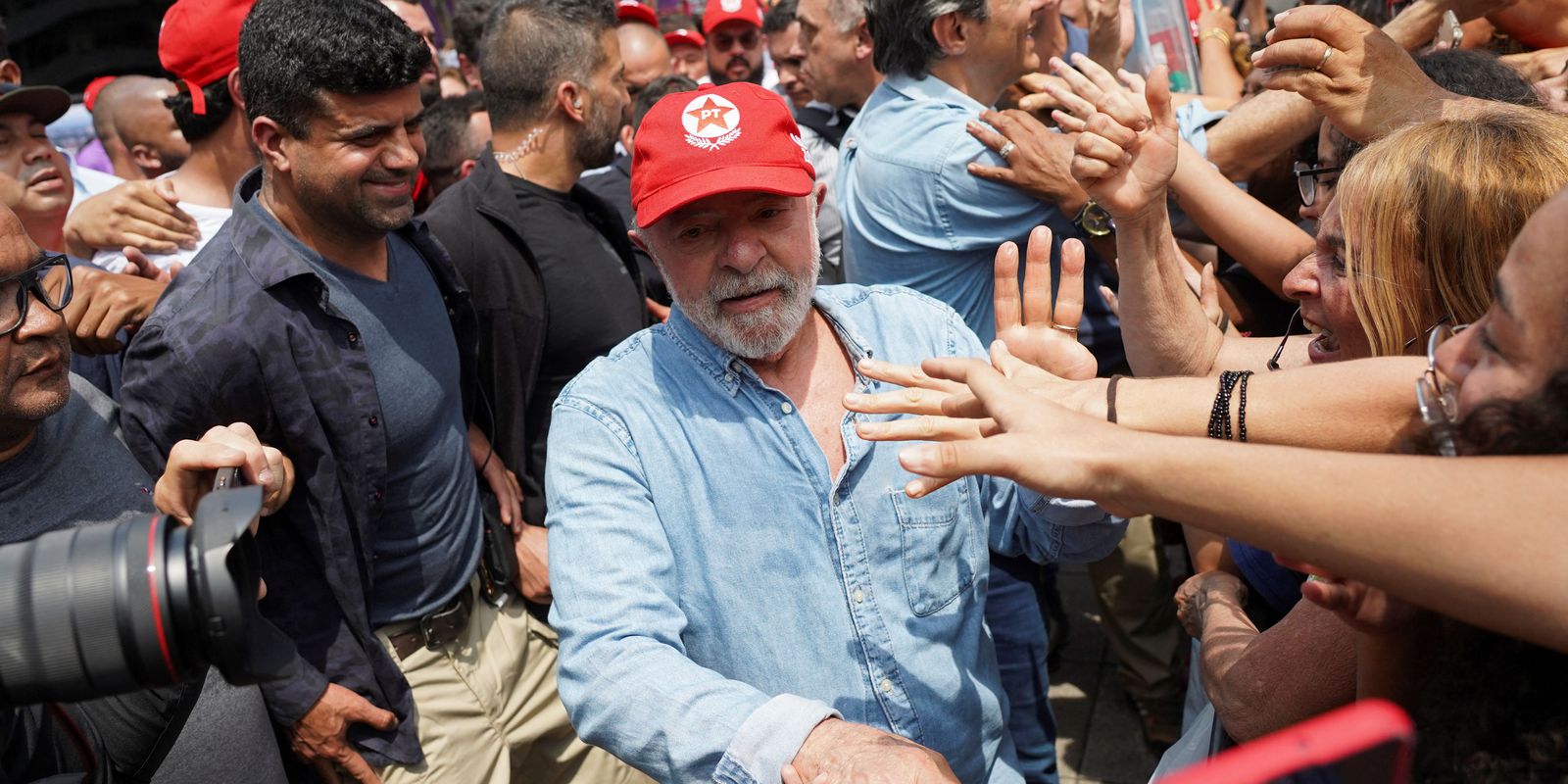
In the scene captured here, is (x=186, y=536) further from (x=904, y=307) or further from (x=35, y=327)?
(x=904, y=307)

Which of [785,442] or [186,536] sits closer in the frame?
[186,536]

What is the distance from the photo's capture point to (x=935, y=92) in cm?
336

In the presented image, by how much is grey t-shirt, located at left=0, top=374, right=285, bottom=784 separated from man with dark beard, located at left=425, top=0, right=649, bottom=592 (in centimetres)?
105

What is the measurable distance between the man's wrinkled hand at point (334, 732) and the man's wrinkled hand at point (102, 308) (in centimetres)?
101

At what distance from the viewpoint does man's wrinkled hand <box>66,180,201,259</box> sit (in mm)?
3309

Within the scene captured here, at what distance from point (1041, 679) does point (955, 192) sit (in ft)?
4.57

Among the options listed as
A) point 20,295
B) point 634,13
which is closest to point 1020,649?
point 20,295

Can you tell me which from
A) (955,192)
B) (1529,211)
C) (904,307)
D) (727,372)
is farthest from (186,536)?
(955,192)

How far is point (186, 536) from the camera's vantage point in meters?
1.34

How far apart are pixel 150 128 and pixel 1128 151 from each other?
4620 millimetres

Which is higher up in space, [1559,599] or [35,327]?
[1559,599]

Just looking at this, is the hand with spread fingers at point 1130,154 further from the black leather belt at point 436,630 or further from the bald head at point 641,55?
the bald head at point 641,55

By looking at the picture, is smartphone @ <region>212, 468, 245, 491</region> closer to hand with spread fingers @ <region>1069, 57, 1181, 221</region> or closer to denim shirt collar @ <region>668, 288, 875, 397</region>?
denim shirt collar @ <region>668, 288, 875, 397</region>

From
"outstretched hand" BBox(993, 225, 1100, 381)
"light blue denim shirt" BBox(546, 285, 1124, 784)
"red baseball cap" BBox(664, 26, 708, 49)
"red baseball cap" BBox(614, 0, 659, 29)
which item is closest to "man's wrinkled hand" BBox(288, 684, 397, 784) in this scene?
"light blue denim shirt" BBox(546, 285, 1124, 784)
